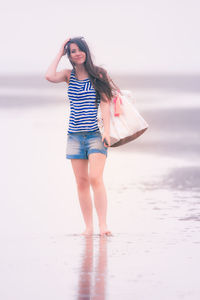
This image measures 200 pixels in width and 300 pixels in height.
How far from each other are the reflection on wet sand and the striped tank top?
2.06ft

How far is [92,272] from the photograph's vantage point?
360 centimetres

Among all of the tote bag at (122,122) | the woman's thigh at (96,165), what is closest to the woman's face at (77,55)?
the tote bag at (122,122)

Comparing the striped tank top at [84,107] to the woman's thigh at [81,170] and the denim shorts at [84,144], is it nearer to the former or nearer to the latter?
the denim shorts at [84,144]

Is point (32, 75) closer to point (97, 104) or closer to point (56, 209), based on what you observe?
point (56, 209)

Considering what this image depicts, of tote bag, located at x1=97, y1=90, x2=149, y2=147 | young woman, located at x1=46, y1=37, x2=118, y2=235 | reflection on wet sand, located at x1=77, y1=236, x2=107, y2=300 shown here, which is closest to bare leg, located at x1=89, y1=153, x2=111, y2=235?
young woman, located at x1=46, y1=37, x2=118, y2=235

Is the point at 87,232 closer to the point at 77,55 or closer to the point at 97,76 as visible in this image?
the point at 97,76

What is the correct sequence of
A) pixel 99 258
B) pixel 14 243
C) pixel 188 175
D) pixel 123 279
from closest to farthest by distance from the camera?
pixel 123 279 < pixel 99 258 < pixel 14 243 < pixel 188 175

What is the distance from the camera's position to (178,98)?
383 inches

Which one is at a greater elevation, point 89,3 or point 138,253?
point 89,3

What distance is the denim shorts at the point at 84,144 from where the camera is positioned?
4758 mm

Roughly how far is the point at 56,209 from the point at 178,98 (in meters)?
4.43

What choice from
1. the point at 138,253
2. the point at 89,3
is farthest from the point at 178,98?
the point at 138,253

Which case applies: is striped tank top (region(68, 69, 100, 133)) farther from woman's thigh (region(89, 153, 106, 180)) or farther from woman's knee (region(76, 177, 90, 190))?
woman's knee (region(76, 177, 90, 190))

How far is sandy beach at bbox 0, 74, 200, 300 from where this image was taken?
3.42 metres
